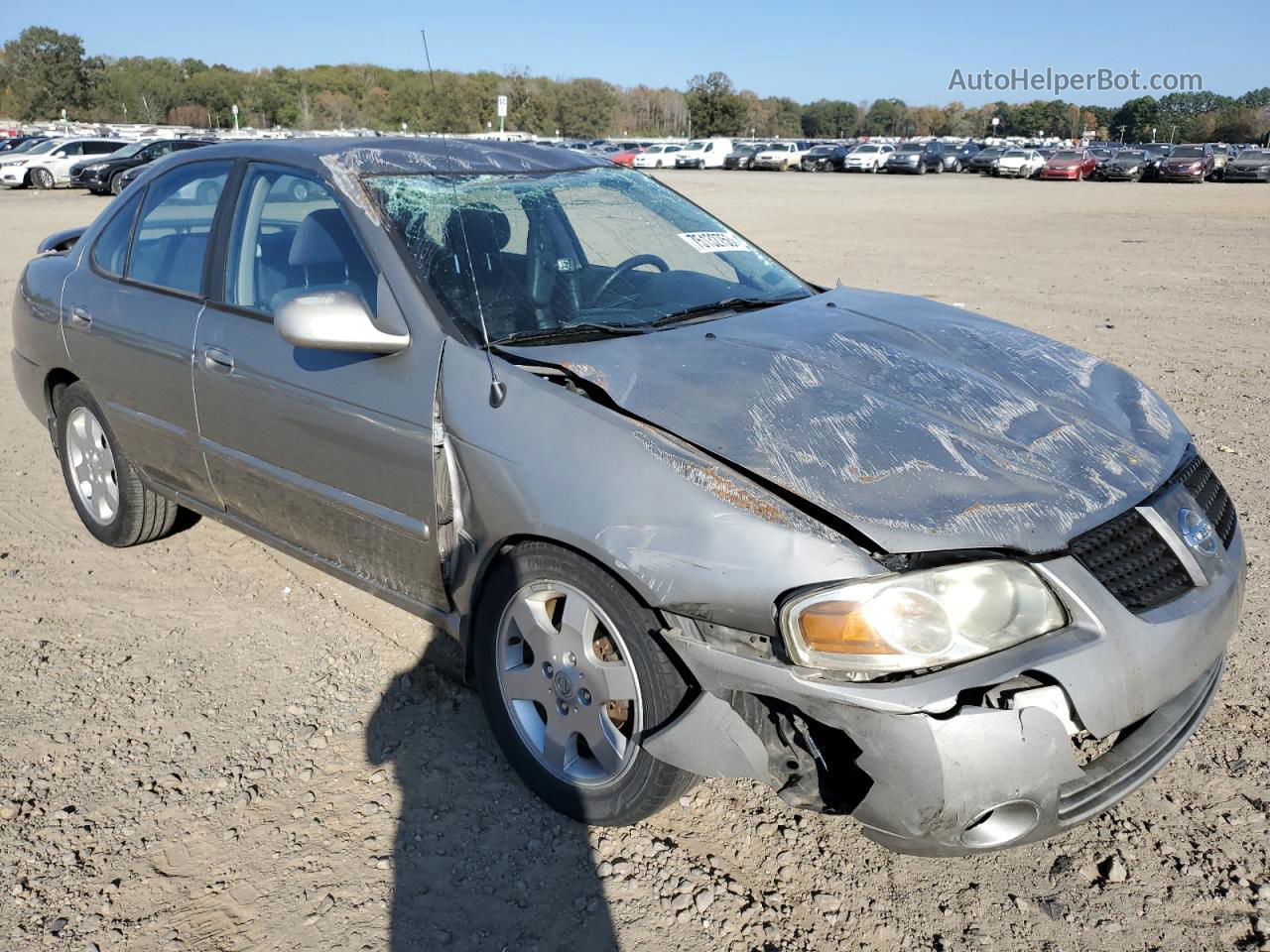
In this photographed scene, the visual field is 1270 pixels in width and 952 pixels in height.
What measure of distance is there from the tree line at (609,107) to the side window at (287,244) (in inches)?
1085

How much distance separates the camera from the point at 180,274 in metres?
3.76

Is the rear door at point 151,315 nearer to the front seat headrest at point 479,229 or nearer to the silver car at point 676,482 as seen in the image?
the silver car at point 676,482

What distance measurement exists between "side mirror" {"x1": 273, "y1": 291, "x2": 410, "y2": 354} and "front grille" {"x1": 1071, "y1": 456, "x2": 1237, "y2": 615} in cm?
187

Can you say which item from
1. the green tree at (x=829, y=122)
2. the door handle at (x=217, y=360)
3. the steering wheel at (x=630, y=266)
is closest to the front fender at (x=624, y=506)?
the steering wheel at (x=630, y=266)

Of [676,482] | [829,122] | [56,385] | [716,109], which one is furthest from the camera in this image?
[829,122]

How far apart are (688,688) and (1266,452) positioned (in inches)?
186

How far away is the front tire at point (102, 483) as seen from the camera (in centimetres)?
431

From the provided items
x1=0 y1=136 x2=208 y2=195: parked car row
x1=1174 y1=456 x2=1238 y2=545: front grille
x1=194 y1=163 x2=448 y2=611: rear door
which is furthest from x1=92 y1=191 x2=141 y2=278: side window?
x1=0 y1=136 x2=208 y2=195: parked car row

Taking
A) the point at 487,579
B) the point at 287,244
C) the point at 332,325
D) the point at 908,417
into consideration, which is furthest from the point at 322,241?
the point at 908,417

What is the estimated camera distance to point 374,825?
2.75 meters

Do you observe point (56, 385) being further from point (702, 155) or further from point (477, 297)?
point (702, 155)

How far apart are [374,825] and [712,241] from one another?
2.40m

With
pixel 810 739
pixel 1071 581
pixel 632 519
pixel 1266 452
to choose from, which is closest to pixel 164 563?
pixel 632 519

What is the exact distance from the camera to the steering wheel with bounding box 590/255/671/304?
3421mm
